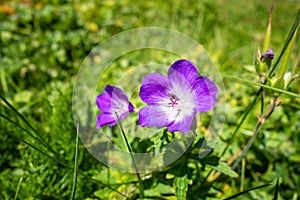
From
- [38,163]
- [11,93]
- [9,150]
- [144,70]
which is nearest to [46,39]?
[11,93]

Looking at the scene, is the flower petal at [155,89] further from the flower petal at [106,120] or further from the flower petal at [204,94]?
the flower petal at [106,120]

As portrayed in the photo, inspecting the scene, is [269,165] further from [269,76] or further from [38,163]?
[38,163]

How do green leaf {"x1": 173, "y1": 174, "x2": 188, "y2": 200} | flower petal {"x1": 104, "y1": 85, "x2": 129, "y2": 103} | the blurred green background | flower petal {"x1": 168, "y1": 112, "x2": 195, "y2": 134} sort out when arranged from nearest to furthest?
flower petal {"x1": 168, "y1": 112, "x2": 195, "y2": 134}, green leaf {"x1": 173, "y1": 174, "x2": 188, "y2": 200}, flower petal {"x1": 104, "y1": 85, "x2": 129, "y2": 103}, the blurred green background

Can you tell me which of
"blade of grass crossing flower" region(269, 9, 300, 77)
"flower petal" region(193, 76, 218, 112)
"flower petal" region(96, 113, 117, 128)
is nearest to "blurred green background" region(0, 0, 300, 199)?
"blade of grass crossing flower" region(269, 9, 300, 77)

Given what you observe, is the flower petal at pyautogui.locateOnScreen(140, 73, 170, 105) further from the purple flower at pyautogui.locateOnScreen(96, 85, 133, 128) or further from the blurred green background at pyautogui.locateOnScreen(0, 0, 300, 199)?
the blurred green background at pyautogui.locateOnScreen(0, 0, 300, 199)

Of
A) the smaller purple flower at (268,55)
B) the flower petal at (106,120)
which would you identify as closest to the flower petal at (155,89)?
the flower petal at (106,120)

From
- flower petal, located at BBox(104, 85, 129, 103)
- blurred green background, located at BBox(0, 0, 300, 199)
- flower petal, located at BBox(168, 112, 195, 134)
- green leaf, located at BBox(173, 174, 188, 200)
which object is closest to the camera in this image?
flower petal, located at BBox(168, 112, 195, 134)

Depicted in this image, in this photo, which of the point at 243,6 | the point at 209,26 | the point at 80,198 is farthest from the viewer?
the point at 243,6
